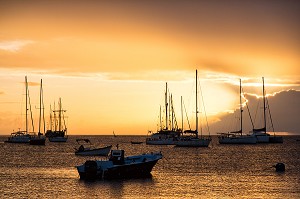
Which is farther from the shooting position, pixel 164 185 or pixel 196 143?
pixel 196 143

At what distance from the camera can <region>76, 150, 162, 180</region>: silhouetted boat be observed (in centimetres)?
6881

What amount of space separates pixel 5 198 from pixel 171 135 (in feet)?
437

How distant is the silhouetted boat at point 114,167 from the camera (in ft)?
226

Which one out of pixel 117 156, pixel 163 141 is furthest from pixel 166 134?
pixel 117 156

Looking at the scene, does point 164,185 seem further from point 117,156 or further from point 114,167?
point 117,156

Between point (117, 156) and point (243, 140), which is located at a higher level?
point (243, 140)

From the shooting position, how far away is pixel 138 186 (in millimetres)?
64688

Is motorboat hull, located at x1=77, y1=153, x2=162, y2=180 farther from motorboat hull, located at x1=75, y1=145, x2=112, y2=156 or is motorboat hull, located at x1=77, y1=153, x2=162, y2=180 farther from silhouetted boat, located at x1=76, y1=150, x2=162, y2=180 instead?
motorboat hull, located at x1=75, y1=145, x2=112, y2=156

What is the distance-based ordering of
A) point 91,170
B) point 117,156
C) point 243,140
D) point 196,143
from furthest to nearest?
1. point 243,140
2. point 196,143
3. point 117,156
4. point 91,170

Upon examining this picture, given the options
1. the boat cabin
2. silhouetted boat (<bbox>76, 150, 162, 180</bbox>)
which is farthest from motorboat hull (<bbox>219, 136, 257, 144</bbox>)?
the boat cabin

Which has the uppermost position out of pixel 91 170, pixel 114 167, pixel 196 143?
pixel 196 143

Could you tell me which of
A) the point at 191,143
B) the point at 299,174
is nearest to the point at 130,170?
the point at 299,174

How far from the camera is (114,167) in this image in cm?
6950

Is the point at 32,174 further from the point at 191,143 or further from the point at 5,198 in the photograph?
the point at 191,143
